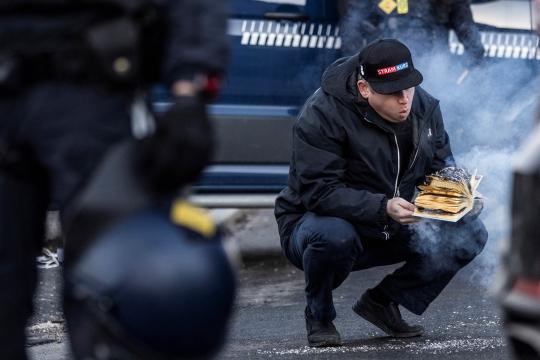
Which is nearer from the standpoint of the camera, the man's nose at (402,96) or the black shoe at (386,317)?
the man's nose at (402,96)

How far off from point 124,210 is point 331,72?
7.77ft

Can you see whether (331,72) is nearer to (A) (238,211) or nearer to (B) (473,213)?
(B) (473,213)

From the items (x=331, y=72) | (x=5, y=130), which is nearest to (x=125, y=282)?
(x=5, y=130)

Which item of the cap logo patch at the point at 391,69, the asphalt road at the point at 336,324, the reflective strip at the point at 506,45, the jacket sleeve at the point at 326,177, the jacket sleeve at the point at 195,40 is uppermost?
the jacket sleeve at the point at 195,40

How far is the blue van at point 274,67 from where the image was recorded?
16.9ft

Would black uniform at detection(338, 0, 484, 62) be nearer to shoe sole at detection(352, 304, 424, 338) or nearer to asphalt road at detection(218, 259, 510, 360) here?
asphalt road at detection(218, 259, 510, 360)

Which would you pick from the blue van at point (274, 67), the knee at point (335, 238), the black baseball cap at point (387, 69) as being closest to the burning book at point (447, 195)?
the knee at point (335, 238)

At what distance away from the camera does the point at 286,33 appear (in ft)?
17.1

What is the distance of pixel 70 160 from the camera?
1927 mm

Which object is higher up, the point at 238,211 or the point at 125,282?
the point at 125,282

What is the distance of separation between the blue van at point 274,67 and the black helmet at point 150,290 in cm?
332

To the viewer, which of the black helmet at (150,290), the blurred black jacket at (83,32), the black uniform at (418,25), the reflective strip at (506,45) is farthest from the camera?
the reflective strip at (506,45)

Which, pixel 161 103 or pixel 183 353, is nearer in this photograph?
pixel 183 353

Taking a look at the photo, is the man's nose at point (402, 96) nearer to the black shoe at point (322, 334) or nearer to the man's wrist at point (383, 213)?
the man's wrist at point (383, 213)
